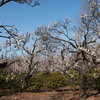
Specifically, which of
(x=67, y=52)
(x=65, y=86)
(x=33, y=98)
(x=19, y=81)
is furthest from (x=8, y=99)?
(x=67, y=52)

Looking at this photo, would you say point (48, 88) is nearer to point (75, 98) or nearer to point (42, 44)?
point (75, 98)

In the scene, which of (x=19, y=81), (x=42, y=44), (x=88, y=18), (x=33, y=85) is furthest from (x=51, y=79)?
(x=88, y=18)

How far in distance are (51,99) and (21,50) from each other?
4.72 metres

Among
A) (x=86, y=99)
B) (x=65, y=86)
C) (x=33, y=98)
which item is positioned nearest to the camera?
(x=86, y=99)

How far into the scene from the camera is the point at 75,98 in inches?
255

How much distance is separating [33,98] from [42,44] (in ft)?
17.7

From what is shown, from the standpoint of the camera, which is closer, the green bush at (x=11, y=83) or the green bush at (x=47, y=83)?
the green bush at (x=11, y=83)

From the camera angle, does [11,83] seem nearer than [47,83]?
Yes

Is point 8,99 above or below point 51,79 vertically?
below

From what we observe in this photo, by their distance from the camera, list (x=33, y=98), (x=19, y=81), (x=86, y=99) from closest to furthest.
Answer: (x=86, y=99) < (x=33, y=98) < (x=19, y=81)

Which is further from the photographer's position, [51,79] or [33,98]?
[51,79]

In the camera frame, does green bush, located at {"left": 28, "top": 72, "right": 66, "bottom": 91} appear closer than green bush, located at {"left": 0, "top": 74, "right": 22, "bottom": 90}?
No

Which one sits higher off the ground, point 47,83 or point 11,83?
point 11,83

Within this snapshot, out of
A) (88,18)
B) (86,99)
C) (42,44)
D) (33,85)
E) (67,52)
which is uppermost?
(88,18)
